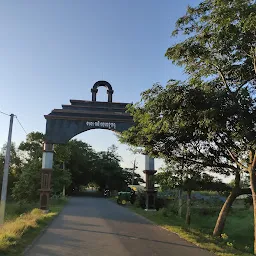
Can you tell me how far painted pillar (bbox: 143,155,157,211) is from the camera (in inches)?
735

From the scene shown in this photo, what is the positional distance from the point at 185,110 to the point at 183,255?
10.8 ft

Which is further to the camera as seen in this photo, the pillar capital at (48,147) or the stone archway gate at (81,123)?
the pillar capital at (48,147)

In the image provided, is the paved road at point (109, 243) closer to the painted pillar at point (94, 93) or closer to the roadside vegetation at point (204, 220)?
the roadside vegetation at point (204, 220)

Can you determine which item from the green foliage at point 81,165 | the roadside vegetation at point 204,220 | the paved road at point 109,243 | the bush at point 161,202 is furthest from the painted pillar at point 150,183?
the green foliage at point 81,165

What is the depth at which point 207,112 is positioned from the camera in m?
6.98

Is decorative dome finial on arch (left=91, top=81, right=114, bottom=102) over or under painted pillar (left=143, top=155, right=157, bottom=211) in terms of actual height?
over

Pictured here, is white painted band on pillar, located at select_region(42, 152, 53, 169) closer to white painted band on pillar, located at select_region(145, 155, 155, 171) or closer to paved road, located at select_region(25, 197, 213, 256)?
white painted band on pillar, located at select_region(145, 155, 155, 171)

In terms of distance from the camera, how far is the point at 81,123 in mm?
18062

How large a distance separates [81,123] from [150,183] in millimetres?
5408

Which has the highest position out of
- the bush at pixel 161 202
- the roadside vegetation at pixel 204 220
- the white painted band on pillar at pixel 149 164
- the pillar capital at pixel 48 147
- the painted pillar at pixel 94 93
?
the painted pillar at pixel 94 93

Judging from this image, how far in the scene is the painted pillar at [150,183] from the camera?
61.3ft

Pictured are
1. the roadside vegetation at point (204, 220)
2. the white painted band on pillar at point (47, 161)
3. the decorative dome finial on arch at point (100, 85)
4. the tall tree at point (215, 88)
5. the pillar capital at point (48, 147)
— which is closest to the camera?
the tall tree at point (215, 88)

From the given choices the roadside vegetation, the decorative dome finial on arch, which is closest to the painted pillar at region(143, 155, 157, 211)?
the roadside vegetation

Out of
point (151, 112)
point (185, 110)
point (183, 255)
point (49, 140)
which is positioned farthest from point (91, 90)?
point (183, 255)
